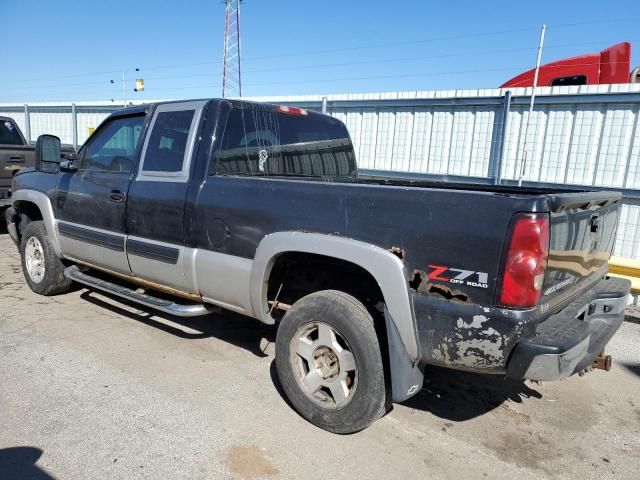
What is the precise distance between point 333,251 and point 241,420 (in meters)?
1.27

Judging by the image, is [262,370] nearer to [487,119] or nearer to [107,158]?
[107,158]

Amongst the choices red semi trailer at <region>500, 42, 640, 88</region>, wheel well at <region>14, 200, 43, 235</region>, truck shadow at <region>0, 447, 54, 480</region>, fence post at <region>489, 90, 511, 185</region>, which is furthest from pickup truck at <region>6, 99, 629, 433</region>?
red semi trailer at <region>500, 42, 640, 88</region>

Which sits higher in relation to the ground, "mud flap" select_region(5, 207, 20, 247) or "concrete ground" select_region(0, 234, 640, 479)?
"mud flap" select_region(5, 207, 20, 247)

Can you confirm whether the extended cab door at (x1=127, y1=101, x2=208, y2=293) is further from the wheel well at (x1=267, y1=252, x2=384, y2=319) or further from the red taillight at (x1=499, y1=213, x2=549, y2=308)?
the red taillight at (x1=499, y1=213, x2=549, y2=308)

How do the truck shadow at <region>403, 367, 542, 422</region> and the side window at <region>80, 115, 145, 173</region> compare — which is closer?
the truck shadow at <region>403, 367, 542, 422</region>

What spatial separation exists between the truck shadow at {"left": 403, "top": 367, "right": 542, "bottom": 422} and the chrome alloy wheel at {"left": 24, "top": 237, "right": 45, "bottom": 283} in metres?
4.19

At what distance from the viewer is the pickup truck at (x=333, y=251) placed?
2.24 m

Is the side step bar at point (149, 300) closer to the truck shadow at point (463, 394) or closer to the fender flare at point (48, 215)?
the fender flare at point (48, 215)

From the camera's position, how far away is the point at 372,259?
2.50m

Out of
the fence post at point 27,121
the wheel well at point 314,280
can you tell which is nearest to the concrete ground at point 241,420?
the wheel well at point 314,280

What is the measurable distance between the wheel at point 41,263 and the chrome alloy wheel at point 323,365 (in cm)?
335

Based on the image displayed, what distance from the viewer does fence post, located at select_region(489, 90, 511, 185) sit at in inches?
278

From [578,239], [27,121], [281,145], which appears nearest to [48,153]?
[281,145]

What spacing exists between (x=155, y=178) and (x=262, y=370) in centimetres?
174
